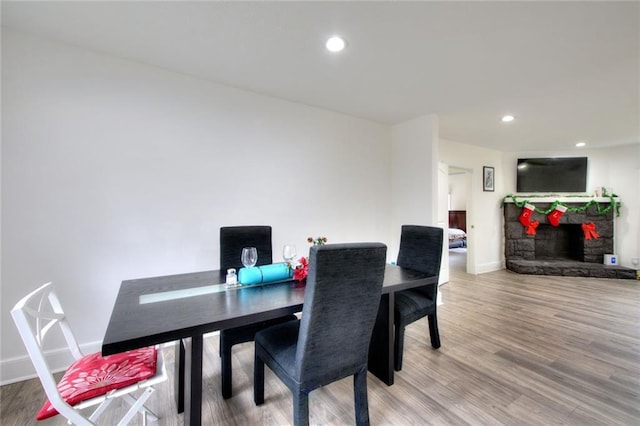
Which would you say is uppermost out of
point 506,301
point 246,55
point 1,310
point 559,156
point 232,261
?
point 246,55

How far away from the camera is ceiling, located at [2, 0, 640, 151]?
5.72 feet

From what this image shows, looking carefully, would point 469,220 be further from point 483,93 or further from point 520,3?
point 520,3

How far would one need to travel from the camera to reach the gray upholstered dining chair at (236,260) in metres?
1.80

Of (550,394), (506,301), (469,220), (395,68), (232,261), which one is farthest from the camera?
(469,220)

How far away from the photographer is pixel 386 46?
6.93 feet

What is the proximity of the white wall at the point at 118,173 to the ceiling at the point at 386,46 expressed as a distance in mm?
224

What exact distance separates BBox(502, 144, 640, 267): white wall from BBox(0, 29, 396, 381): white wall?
20.6 feet

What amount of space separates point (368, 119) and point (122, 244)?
10.9 feet

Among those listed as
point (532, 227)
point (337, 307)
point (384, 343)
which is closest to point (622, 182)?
point (532, 227)

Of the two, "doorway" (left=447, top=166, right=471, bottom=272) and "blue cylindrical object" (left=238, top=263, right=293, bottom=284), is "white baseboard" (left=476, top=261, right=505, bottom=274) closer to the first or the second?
"doorway" (left=447, top=166, right=471, bottom=272)

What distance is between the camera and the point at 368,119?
Result: 154 inches

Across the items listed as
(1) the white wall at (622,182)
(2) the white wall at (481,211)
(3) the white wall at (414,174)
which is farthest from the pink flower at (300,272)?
(1) the white wall at (622,182)

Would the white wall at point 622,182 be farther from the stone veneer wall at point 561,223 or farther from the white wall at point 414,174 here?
the white wall at point 414,174

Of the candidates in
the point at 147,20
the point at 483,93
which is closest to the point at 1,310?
the point at 147,20
